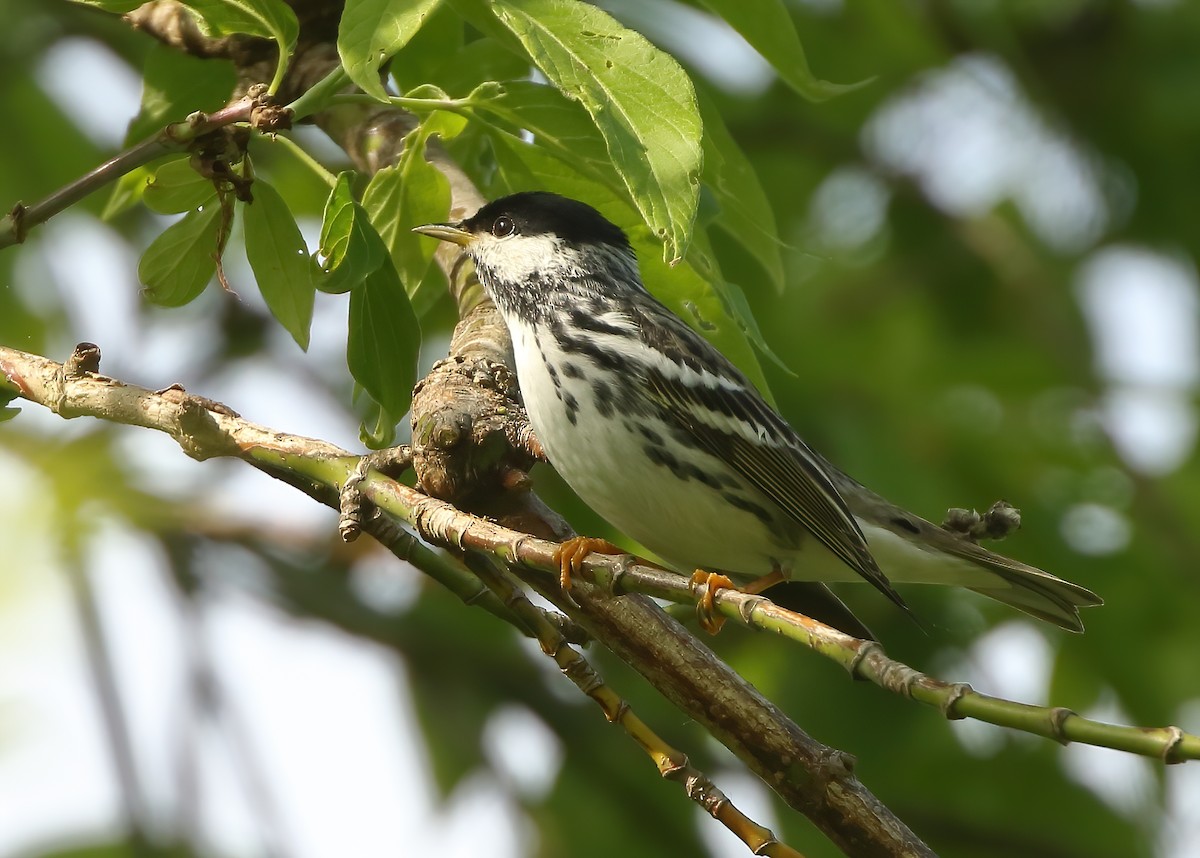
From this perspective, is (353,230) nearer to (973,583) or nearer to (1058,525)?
(973,583)

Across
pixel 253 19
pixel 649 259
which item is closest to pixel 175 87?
pixel 253 19

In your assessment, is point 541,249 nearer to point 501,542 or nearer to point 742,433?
point 742,433

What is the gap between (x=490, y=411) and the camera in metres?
2.38

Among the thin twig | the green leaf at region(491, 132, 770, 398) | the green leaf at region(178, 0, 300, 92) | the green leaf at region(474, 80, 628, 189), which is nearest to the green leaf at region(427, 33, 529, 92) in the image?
the green leaf at region(491, 132, 770, 398)

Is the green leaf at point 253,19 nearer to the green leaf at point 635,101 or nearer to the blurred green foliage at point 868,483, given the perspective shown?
the green leaf at point 635,101

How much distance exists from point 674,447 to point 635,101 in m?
1.58

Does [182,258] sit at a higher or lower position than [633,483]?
lower

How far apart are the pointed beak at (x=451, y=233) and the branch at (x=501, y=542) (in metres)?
0.96

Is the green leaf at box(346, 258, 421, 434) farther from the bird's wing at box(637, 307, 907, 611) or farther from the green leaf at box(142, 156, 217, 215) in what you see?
the bird's wing at box(637, 307, 907, 611)

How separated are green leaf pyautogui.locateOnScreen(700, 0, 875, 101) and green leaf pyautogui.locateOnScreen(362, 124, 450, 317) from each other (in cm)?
56

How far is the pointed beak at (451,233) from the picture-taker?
2952 millimetres

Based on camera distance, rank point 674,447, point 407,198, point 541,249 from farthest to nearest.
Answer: point 541,249, point 674,447, point 407,198

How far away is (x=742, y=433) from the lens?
11.3ft

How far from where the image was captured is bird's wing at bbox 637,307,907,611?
3.30 meters
